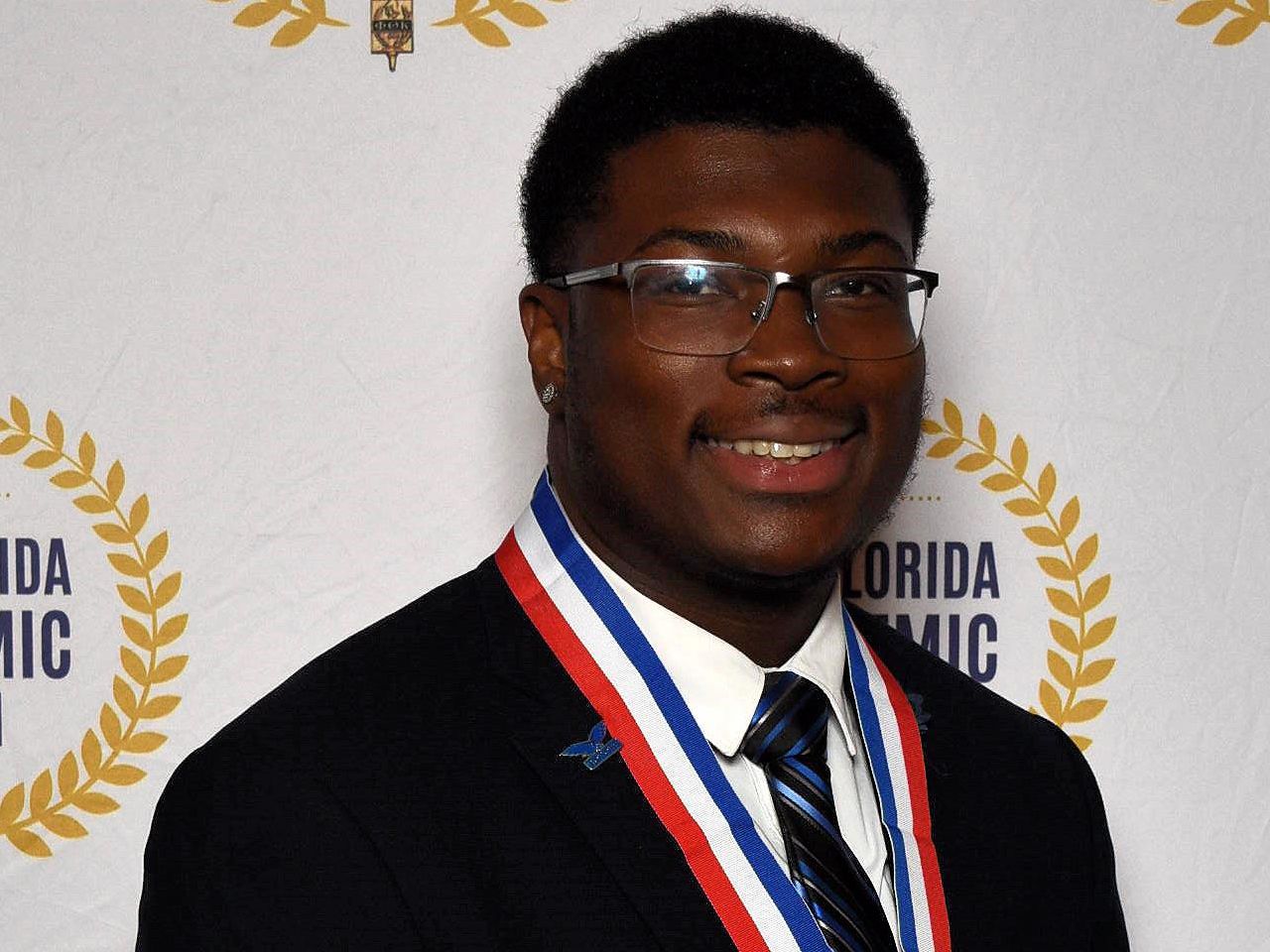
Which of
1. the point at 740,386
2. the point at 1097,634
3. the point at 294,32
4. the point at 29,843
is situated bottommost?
the point at 29,843

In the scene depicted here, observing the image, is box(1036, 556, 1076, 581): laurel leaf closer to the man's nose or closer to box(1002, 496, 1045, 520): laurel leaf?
box(1002, 496, 1045, 520): laurel leaf

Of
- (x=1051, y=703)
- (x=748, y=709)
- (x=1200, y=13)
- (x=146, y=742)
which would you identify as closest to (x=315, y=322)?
(x=146, y=742)

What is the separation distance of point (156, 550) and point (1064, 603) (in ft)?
3.25

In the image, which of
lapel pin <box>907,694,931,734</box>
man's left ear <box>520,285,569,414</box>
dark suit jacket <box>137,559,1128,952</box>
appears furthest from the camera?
lapel pin <box>907,694,931,734</box>

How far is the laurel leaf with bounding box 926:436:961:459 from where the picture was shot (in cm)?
171

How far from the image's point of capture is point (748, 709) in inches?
48.4

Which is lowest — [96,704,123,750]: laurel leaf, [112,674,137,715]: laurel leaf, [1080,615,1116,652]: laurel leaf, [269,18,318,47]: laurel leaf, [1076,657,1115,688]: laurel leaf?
[96,704,123,750]: laurel leaf

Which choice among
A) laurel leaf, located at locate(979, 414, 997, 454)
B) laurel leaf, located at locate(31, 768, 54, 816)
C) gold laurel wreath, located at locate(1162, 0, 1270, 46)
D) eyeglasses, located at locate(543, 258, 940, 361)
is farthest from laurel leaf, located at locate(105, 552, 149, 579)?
gold laurel wreath, located at locate(1162, 0, 1270, 46)

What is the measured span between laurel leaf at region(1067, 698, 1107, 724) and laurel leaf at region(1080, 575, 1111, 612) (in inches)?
4.1

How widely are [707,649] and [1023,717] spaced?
0.44 meters

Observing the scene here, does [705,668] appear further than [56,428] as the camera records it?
No

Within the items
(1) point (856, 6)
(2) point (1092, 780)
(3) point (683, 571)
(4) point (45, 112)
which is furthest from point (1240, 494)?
(4) point (45, 112)

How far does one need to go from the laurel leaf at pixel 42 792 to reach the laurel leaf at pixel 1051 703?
1.08 m

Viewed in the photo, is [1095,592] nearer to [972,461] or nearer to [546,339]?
A: [972,461]
